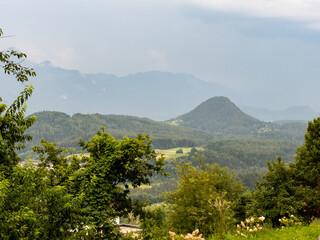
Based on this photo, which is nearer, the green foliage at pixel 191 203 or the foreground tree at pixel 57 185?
the foreground tree at pixel 57 185

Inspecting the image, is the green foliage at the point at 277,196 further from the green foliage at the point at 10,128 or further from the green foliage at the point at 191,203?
the green foliage at the point at 10,128

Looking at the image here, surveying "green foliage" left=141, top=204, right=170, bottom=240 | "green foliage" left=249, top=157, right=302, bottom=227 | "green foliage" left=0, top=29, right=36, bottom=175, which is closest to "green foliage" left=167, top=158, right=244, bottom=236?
"green foliage" left=141, top=204, right=170, bottom=240

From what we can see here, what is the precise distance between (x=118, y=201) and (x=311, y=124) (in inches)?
662

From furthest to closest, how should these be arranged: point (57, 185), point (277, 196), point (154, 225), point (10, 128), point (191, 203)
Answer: point (277, 196)
point (191, 203)
point (154, 225)
point (57, 185)
point (10, 128)

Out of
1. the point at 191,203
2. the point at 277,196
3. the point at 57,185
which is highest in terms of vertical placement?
the point at 57,185

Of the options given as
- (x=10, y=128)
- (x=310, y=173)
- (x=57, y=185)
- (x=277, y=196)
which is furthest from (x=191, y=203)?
(x=10, y=128)

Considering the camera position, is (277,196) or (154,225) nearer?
(154,225)

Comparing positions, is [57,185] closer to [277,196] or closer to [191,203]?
[191,203]

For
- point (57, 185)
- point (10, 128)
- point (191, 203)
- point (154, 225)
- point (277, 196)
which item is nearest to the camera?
point (10, 128)

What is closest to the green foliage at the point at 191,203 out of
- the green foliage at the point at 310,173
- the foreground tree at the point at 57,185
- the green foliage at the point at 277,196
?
the foreground tree at the point at 57,185

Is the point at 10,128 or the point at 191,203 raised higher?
the point at 10,128

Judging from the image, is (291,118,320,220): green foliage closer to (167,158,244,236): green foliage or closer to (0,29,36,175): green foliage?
(167,158,244,236): green foliage

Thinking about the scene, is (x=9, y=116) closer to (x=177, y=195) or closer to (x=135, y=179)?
(x=135, y=179)

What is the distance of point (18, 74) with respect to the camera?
11.0 metres
